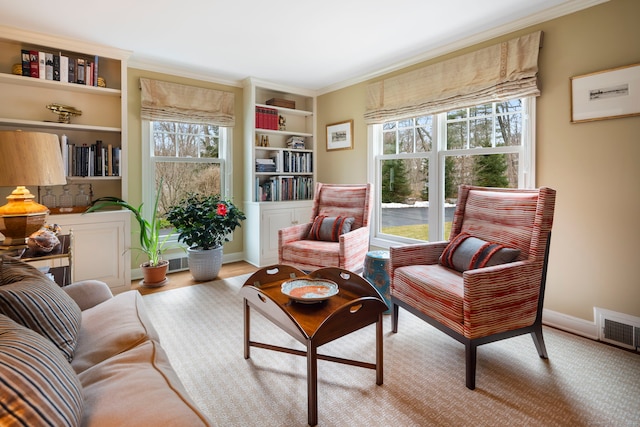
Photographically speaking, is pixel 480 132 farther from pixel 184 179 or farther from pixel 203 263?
pixel 184 179

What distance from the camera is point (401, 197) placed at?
3836mm

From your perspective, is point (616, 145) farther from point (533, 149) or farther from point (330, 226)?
point (330, 226)

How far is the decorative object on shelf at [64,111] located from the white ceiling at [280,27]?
615 mm

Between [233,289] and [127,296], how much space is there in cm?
175

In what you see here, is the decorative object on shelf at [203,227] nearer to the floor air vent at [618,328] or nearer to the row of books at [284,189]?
the row of books at [284,189]

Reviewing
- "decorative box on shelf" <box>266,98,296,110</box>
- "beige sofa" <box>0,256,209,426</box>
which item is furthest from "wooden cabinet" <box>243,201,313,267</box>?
"beige sofa" <box>0,256,209,426</box>

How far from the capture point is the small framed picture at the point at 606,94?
7.13ft

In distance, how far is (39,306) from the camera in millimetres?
1136

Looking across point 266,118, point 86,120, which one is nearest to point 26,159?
point 86,120

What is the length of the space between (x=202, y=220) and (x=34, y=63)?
1.94 m

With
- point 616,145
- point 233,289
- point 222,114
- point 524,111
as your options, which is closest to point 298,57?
point 222,114

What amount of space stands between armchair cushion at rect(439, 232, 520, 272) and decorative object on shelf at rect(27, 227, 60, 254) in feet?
8.11

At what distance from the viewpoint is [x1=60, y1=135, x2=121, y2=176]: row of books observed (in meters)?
3.13

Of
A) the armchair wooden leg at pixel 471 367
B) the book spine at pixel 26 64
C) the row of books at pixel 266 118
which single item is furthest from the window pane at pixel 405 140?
the book spine at pixel 26 64
